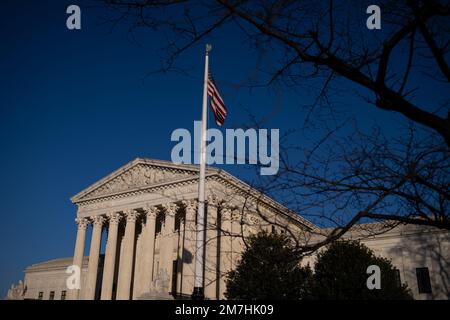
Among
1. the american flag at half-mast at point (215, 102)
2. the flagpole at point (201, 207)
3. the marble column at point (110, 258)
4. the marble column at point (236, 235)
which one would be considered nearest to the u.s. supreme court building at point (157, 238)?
the marble column at point (110, 258)

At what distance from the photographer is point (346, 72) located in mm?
5426

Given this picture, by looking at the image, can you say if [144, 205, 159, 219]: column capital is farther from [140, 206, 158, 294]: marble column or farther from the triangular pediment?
the triangular pediment

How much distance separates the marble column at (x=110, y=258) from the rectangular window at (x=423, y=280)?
31.0m

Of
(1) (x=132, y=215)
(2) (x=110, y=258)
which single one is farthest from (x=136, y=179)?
(2) (x=110, y=258)

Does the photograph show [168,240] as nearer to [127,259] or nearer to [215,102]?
[127,259]

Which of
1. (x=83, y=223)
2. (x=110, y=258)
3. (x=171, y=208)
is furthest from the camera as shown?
(x=83, y=223)

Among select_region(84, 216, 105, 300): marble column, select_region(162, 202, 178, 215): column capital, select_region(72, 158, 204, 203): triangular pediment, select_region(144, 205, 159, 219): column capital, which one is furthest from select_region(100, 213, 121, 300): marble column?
select_region(162, 202, 178, 215): column capital

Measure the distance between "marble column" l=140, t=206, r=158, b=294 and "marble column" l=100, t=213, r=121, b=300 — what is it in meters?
4.01

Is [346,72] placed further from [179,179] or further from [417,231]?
[417,231]

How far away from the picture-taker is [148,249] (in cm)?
4219

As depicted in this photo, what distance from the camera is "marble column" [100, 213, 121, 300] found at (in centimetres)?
4462

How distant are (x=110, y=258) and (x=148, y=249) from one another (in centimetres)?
600

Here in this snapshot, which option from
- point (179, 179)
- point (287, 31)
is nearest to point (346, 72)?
point (287, 31)
